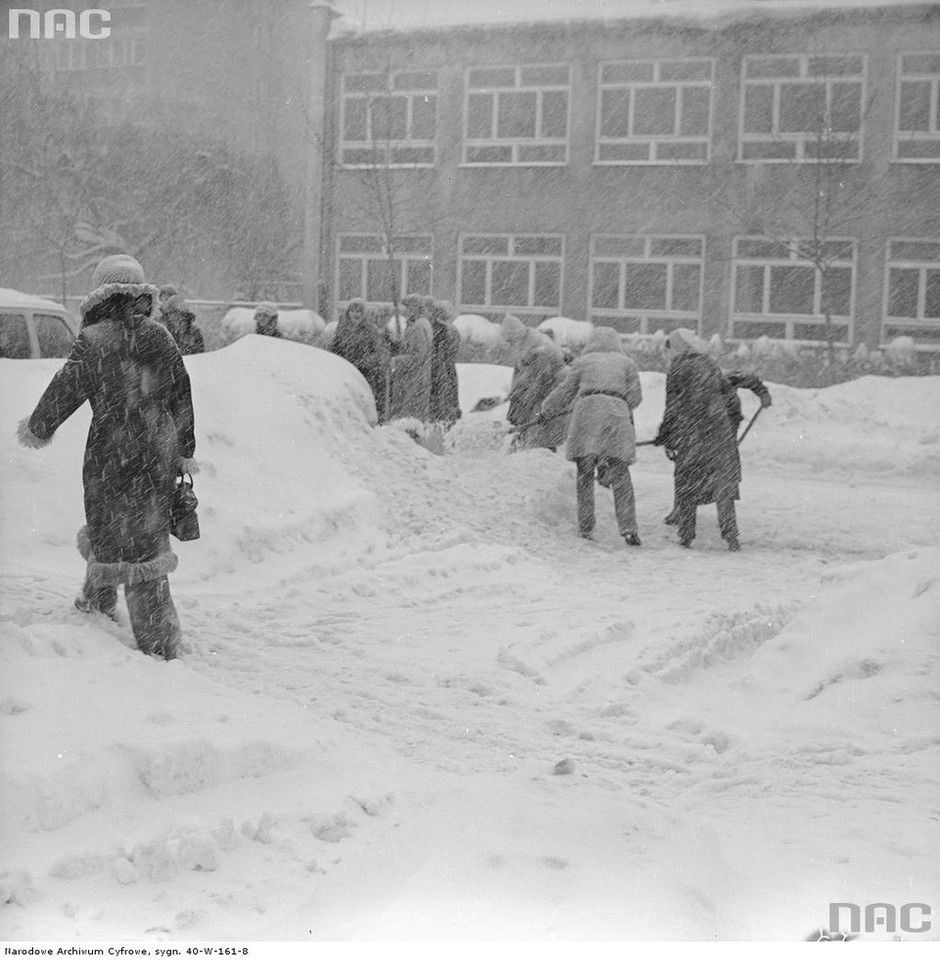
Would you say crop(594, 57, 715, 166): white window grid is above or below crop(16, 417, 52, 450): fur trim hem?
above

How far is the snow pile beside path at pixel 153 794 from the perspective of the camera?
11.5 feet

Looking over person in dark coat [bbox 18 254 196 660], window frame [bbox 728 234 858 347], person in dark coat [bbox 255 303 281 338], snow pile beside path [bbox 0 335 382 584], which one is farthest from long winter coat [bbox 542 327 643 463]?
window frame [bbox 728 234 858 347]

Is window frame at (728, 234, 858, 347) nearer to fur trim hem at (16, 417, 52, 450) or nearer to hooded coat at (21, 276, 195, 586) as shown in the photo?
hooded coat at (21, 276, 195, 586)

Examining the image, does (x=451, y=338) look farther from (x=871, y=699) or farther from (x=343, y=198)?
(x=343, y=198)

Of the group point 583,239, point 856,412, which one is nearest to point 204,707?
point 856,412

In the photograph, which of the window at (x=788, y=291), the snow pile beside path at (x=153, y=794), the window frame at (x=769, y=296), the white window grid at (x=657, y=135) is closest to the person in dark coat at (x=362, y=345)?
the snow pile beside path at (x=153, y=794)

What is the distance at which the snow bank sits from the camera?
73.9 ft

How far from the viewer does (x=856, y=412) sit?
51.6 ft

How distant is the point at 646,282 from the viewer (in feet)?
80.8

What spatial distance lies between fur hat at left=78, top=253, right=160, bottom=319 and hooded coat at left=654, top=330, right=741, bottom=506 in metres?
5.32

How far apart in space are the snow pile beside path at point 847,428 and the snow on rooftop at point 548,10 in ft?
24.5

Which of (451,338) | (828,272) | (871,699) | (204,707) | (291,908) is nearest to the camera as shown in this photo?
(291,908)

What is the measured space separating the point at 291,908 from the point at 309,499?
207 inches

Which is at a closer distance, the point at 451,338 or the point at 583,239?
the point at 451,338
